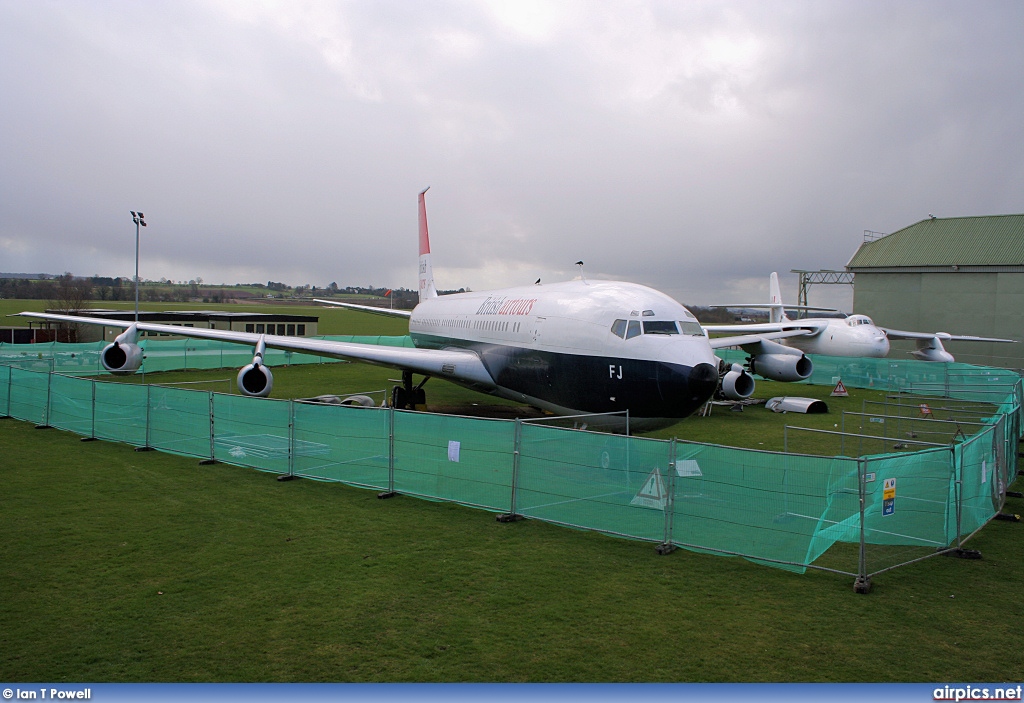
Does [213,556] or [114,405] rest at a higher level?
[114,405]

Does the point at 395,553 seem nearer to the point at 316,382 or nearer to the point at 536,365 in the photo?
the point at 536,365

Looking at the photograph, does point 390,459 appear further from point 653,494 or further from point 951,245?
point 951,245

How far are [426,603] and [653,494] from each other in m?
3.91

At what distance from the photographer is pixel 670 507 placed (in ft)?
31.7

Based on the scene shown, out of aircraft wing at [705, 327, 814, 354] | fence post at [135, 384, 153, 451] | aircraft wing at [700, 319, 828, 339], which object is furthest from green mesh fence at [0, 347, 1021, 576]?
aircraft wing at [700, 319, 828, 339]

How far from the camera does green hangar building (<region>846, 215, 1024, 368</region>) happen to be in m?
47.5

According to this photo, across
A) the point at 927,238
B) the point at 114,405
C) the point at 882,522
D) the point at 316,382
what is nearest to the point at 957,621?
the point at 882,522

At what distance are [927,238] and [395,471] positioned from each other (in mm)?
55882

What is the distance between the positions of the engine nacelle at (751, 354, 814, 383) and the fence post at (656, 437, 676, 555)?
2391 cm

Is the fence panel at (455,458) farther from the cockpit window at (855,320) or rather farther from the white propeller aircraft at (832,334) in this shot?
the cockpit window at (855,320)

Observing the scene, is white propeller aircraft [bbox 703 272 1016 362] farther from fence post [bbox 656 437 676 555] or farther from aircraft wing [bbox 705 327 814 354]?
fence post [bbox 656 437 676 555]

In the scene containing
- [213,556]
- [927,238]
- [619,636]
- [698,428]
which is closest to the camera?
[619,636]

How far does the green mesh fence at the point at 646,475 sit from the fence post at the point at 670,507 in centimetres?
2

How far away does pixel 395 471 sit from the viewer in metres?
12.3
